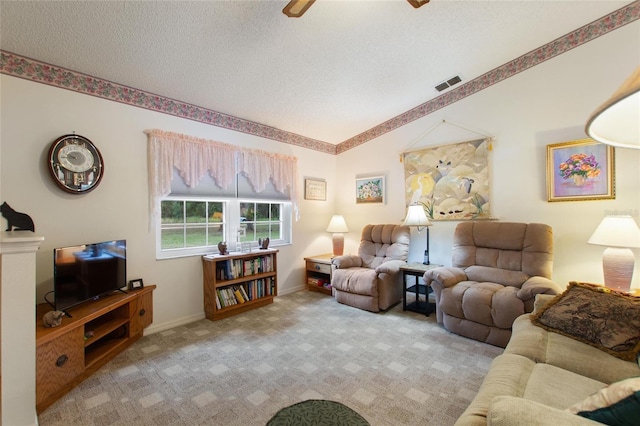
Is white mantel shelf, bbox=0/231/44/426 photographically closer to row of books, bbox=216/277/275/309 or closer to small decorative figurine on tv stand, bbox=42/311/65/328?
small decorative figurine on tv stand, bbox=42/311/65/328

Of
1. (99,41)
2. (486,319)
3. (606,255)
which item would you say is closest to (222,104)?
(99,41)

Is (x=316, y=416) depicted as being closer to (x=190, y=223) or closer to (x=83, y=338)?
(x=83, y=338)

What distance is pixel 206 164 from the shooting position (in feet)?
11.0

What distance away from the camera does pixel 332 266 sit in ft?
13.6

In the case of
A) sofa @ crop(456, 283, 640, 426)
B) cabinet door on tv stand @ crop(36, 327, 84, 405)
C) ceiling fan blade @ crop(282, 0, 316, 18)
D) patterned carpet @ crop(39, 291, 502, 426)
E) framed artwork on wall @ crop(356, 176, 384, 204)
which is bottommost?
patterned carpet @ crop(39, 291, 502, 426)

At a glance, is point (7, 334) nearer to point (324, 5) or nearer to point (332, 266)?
point (324, 5)

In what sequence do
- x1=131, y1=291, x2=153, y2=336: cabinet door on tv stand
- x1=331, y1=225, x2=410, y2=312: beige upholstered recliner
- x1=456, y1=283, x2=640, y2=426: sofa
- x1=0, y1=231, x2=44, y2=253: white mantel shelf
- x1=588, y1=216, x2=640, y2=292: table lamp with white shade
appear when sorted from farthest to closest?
1. x1=331, y1=225, x2=410, y2=312: beige upholstered recliner
2. x1=131, y1=291, x2=153, y2=336: cabinet door on tv stand
3. x1=588, y1=216, x2=640, y2=292: table lamp with white shade
4. x1=0, y1=231, x2=44, y2=253: white mantel shelf
5. x1=456, y1=283, x2=640, y2=426: sofa

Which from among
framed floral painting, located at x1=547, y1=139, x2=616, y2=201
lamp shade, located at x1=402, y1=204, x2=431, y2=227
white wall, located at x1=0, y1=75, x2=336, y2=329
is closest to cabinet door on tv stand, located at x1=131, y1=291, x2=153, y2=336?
white wall, located at x1=0, y1=75, x2=336, y2=329

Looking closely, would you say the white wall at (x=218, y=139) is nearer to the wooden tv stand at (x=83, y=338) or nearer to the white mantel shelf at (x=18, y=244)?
the wooden tv stand at (x=83, y=338)

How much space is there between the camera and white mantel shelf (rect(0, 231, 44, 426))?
1563 millimetres

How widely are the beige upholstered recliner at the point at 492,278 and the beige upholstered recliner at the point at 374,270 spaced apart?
64 cm

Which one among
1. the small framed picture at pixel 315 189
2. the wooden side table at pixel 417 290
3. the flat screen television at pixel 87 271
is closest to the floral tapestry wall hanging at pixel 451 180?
the wooden side table at pixel 417 290

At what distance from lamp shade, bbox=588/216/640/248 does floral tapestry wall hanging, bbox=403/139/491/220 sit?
113cm

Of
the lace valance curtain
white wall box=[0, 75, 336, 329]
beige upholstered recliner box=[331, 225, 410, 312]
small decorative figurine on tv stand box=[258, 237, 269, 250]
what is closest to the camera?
white wall box=[0, 75, 336, 329]
